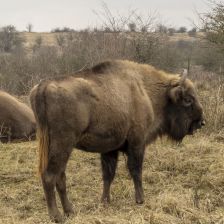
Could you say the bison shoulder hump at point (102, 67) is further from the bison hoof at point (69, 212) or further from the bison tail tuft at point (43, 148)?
the bison hoof at point (69, 212)

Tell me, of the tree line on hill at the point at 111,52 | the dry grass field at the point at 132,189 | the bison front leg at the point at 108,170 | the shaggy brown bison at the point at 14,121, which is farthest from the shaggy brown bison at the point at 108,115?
the tree line on hill at the point at 111,52

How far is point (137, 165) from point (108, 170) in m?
0.50

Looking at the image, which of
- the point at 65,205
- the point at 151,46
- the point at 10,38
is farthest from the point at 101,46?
the point at 10,38

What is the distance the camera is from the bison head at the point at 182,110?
324 inches

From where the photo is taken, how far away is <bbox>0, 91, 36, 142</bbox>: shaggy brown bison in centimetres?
1180

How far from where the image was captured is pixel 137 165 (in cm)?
764

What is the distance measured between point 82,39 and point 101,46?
2964 millimetres

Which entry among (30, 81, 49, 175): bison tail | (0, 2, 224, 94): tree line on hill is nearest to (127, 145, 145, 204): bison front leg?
(30, 81, 49, 175): bison tail

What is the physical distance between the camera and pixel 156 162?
9.82m

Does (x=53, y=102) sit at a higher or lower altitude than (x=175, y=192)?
higher

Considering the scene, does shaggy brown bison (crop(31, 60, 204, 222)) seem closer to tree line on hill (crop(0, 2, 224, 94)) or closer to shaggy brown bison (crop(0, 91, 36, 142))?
shaggy brown bison (crop(0, 91, 36, 142))

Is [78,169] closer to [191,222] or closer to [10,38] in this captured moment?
[191,222]

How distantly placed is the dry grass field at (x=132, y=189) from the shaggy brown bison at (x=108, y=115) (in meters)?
0.41

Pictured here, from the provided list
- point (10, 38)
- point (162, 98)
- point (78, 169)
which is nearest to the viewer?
point (162, 98)
